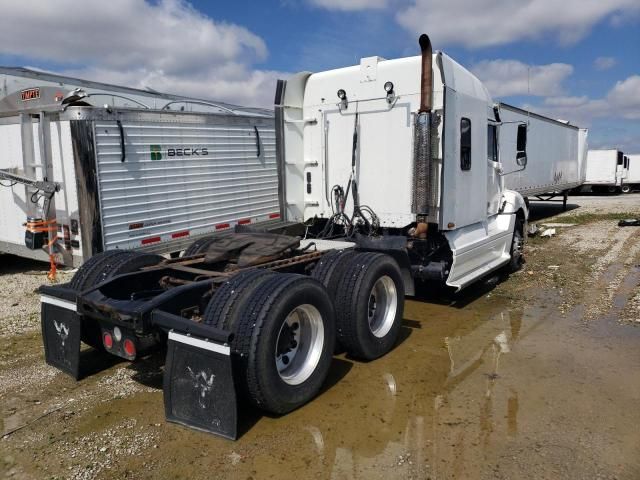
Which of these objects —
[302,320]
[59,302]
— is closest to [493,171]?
[302,320]

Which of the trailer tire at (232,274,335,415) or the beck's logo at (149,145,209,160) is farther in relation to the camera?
the beck's logo at (149,145,209,160)

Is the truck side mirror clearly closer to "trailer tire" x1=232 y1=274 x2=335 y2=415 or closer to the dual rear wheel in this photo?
A: the dual rear wheel

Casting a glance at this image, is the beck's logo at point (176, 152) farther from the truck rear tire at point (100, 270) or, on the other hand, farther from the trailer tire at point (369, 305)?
the trailer tire at point (369, 305)

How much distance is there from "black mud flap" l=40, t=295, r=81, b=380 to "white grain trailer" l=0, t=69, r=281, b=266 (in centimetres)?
187

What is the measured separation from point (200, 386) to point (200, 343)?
11.6 inches

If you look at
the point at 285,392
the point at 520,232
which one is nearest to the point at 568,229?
the point at 520,232

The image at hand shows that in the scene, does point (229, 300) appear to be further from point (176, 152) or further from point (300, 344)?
point (176, 152)

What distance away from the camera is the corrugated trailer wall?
6.32 m

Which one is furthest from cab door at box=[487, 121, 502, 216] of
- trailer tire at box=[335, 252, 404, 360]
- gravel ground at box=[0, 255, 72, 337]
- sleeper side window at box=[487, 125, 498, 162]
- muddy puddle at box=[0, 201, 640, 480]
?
gravel ground at box=[0, 255, 72, 337]

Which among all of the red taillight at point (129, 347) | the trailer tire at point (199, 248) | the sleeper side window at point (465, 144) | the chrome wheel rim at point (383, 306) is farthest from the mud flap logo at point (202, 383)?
the sleeper side window at point (465, 144)

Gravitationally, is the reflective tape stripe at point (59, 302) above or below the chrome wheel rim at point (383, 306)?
above

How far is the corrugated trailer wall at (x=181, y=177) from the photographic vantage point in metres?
6.32

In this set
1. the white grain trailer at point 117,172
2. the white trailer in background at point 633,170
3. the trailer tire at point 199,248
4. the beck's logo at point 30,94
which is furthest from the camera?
the white trailer in background at point 633,170

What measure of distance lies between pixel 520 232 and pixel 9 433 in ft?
26.0
